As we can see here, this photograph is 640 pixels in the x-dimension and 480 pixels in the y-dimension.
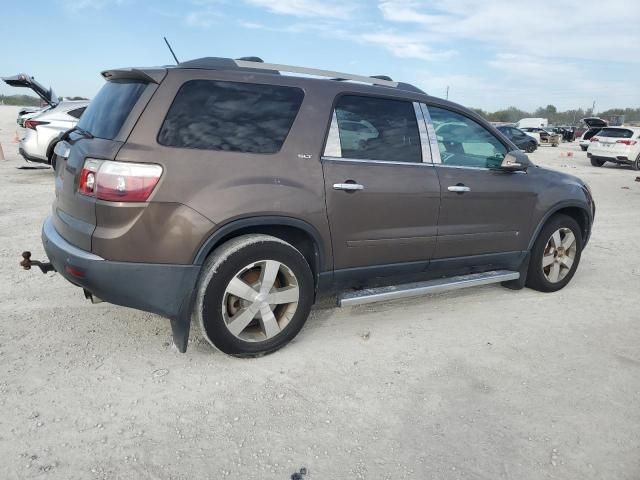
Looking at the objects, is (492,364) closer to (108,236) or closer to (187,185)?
(187,185)

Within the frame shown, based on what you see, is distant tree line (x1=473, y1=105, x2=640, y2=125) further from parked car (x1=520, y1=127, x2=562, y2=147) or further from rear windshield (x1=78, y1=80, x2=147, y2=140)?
rear windshield (x1=78, y1=80, x2=147, y2=140)

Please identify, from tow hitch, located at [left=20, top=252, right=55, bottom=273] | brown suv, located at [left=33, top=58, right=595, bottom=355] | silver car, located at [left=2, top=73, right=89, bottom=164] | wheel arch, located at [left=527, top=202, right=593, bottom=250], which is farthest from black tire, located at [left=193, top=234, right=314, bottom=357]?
silver car, located at [left=2, top=73, right=89, bottom=164]

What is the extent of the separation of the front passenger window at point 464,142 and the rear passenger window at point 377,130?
0.25m

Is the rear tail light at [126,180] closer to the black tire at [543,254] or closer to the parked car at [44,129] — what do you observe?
the black tire at [543,254]

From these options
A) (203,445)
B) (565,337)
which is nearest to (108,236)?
(203,445)

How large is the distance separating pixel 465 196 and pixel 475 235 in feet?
1.22

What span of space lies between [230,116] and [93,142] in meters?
0.81

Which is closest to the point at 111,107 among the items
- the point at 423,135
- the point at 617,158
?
the point at 423,135

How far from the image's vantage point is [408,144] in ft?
12.2

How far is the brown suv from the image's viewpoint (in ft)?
9.14

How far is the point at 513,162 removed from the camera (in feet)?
13.4

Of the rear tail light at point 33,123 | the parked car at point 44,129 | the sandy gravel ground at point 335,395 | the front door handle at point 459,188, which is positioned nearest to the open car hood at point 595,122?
the parked car at point 44,129

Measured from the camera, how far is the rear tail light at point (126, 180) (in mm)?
2711

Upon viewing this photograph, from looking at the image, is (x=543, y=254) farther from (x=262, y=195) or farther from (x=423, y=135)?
(x=262, y=195)
